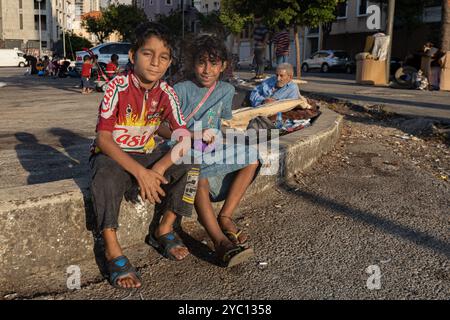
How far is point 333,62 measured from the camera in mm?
28562

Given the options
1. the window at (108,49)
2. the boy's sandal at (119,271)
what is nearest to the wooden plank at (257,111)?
the boy's sandal at (119,271)

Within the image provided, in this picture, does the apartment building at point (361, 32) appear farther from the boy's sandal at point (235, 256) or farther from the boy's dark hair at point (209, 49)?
the boy's sandal at point (235, 256)

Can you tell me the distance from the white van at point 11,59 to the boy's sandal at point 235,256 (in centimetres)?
5009

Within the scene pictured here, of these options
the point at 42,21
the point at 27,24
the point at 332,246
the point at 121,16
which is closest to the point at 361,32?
the point at 121,16

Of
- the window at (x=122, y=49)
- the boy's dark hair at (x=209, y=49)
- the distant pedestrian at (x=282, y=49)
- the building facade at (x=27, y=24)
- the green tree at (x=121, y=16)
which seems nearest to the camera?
the boy's dark hair at (x=209, y=49)

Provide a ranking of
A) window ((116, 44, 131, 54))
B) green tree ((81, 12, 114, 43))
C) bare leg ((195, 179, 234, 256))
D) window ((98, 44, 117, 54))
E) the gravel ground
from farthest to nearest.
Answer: green tree ((81, 12, 114, 43)) < window ((116, 44, 131, 54)) < window ((98, 44, 117, 54)) < bare leg ((195, 179, 234, 256)) < the gravel ground

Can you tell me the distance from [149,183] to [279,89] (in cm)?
363

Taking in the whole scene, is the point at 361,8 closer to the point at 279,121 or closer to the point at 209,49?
the point at 279,121

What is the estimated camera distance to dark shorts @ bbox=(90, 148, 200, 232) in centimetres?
229

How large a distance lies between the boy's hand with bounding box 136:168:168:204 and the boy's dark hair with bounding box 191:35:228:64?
98 cm

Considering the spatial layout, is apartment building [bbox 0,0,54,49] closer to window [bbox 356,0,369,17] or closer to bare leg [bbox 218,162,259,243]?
window [bbox 356,0,369,17]

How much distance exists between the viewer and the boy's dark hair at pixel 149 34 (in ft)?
8.54

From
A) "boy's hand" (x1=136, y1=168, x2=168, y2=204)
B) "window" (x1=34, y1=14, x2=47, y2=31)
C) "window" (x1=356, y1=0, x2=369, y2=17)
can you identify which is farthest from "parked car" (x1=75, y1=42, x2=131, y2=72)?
"window" (x1=34, y1=14, x2=47, y2=31)

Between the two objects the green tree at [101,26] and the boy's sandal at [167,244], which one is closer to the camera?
the boy's sandal at [167,244]
